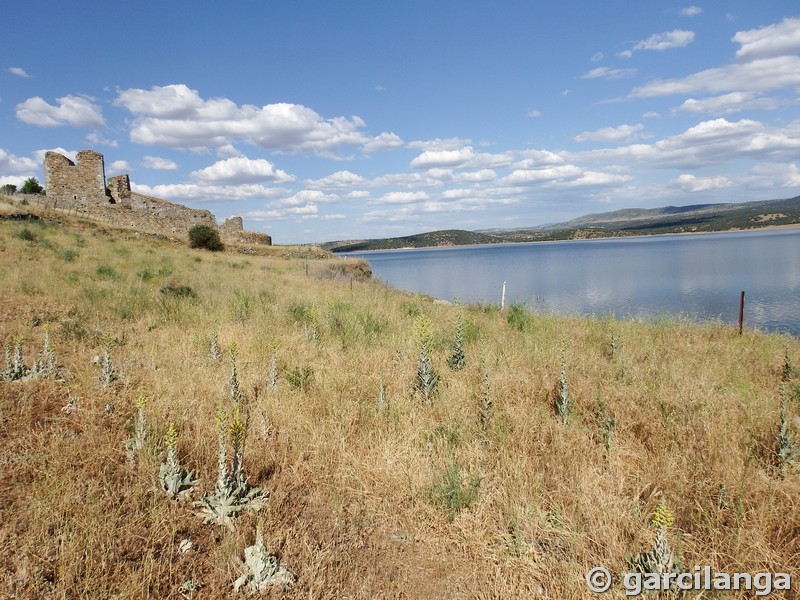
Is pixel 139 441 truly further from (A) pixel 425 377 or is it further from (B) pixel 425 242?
(B) pixel 425 242

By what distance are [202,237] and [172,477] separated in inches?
1075

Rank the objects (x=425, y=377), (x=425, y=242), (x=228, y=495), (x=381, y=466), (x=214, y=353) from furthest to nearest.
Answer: (x=425, y=242) < (x=214, y=353) < (x=425, y=377) < (x=381, y=466) < (x=228, y=495)

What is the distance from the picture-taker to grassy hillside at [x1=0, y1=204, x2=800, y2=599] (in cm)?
238

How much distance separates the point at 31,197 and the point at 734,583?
113 ft

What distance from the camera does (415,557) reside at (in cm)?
262

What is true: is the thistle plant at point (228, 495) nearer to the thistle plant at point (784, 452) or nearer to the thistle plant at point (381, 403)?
the thistle plant at point (381, 403)

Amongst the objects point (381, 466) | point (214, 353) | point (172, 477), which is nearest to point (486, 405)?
point (381, 466)

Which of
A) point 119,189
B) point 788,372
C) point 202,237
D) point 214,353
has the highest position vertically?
point 119,189

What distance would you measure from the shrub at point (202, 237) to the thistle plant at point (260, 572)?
2820cm

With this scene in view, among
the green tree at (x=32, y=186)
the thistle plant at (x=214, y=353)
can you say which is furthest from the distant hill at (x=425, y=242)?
the thistle plant at (x=214, y=353)

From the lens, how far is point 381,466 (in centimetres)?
338

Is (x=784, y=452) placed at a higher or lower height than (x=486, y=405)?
lower

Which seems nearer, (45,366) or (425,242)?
(45,366)

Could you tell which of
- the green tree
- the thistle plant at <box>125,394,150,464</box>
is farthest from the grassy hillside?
the green tree
